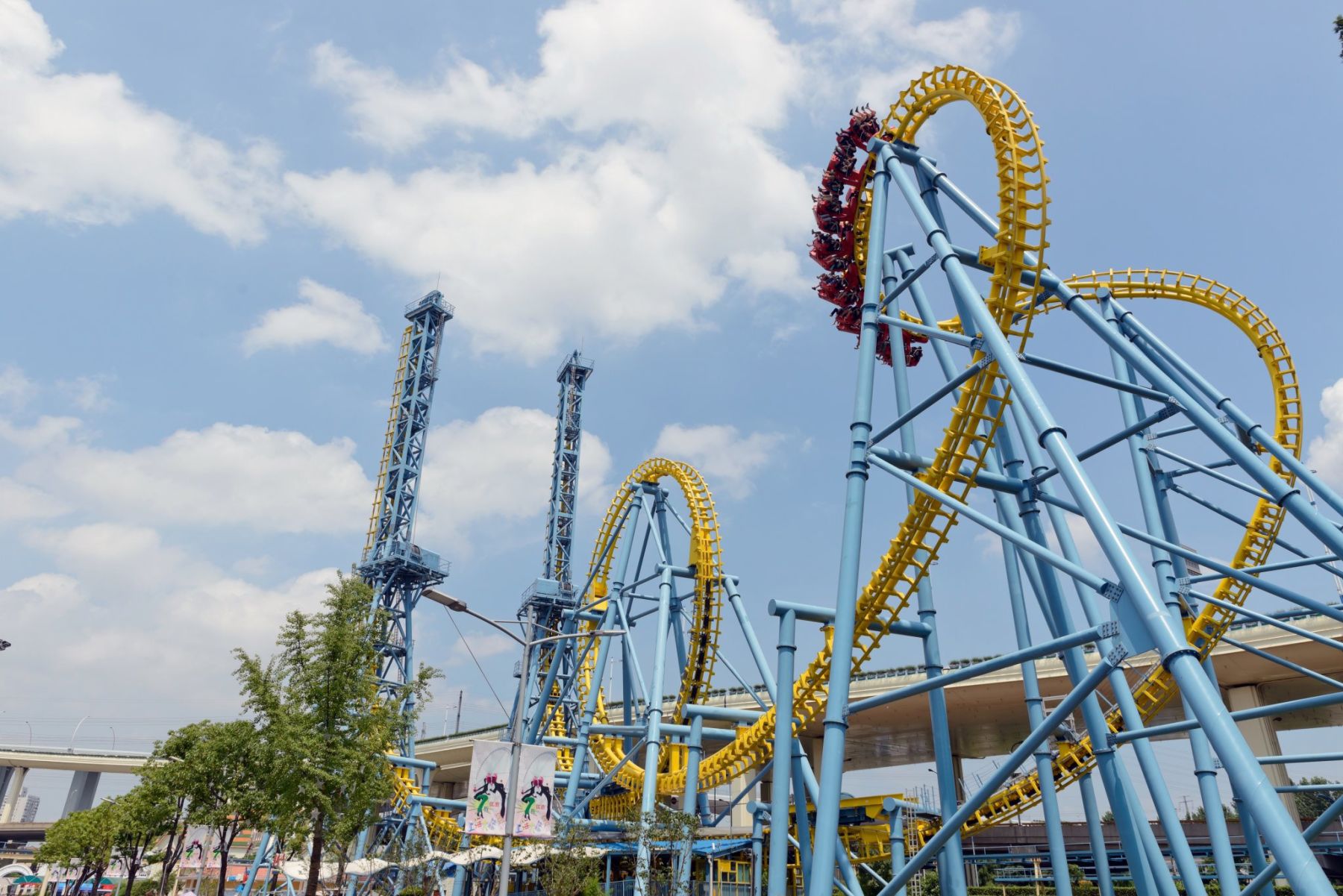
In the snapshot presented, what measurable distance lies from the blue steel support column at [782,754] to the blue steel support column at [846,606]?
597mm

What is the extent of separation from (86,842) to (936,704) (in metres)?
38.5

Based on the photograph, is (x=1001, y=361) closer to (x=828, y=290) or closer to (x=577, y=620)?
(x=828, y=290)

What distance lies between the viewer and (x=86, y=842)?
3831 centimetres

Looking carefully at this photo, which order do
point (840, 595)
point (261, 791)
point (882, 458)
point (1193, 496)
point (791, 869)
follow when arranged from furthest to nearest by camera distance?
point (791, 869), point (261, 791), point (1193, 496), point (882, 458), point (840, 595)


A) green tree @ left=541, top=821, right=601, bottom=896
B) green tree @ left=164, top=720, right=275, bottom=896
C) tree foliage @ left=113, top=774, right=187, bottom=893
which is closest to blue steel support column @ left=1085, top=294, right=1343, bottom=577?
green tree @ left=541, top=821, right=601, bottom=896

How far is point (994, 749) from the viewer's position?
5981 cm

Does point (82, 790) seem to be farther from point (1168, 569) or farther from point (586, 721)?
point (1168, 569)

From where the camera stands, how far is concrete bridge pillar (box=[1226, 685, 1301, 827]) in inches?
1289

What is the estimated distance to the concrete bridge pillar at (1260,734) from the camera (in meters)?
32.8

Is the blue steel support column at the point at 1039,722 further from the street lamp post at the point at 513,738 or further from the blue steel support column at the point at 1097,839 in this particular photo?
the street lamp post at the point at 513,738

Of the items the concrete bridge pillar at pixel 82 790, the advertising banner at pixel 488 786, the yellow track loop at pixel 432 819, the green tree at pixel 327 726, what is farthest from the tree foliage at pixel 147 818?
the concrete bridge pillar at pixel 82 790

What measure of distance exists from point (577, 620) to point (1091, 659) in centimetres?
2046

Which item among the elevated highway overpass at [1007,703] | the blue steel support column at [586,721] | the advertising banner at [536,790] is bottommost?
the advertising banner at [536,790]

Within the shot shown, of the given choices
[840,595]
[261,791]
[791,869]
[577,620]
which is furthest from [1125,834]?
[577,620]
